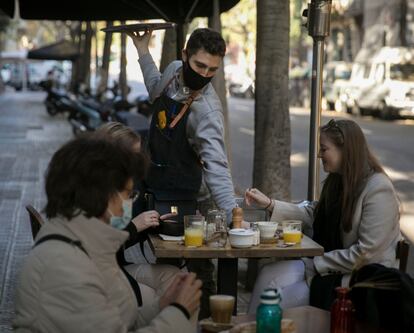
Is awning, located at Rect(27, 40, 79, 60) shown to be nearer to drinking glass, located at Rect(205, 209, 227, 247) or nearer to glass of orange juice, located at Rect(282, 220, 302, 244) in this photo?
drinking glass, located at Rect(205, 209, 227, 247)

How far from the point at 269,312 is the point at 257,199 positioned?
215cm

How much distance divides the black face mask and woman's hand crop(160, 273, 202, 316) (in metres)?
2.10

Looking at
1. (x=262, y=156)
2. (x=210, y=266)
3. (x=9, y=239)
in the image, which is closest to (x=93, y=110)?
(x=9, y=239)

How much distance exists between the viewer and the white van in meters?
36.3

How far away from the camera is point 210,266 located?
20.2 ft

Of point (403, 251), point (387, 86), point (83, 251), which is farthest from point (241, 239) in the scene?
point (387, 86)

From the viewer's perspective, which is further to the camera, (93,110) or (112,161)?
(93,110)

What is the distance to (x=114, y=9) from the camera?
9.80m

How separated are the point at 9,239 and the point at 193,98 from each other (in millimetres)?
4868

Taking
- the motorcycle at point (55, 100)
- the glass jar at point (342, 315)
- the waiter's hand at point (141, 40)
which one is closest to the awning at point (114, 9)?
the waiter's hand at point (141, 40)

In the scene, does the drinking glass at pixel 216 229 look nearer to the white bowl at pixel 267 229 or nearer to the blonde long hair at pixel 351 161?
the white bowl at pixel 267 229

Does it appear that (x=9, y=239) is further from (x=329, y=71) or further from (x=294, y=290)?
(x=329, y=71)

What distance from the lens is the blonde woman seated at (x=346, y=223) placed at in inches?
198

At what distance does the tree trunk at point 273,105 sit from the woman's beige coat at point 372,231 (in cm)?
333
